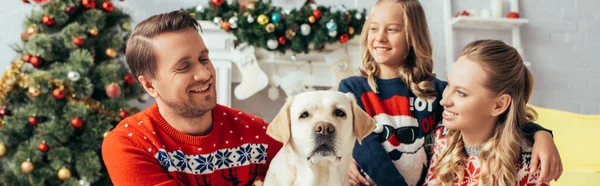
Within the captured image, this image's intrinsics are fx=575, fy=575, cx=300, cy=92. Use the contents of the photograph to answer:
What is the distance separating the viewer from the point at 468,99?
1.69 meters

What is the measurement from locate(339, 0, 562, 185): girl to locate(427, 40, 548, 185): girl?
0.12 meters

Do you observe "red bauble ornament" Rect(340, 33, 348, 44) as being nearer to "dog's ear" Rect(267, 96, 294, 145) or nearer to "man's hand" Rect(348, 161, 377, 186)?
"man's hand" Rect(348, 161, 377, 186)

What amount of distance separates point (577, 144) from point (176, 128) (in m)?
1.98

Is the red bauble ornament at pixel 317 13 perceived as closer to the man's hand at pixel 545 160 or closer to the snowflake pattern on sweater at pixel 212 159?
the snowflake pattern on sweater at pixel 212 159

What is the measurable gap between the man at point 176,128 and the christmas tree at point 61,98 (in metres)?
1.34

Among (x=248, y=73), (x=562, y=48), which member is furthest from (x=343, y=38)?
(x=562, y=48)

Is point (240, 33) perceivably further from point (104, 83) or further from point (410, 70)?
point (410, 70)

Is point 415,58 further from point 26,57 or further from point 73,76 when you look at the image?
point 26,57

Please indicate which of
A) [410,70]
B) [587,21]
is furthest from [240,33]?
[587,21]

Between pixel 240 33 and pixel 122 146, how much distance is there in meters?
1.92

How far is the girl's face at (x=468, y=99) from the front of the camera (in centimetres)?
169

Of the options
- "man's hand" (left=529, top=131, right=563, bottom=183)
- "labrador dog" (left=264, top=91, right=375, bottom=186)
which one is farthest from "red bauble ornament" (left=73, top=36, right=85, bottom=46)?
"man's hand" (left=529, top=131, right=563, bottom=183)

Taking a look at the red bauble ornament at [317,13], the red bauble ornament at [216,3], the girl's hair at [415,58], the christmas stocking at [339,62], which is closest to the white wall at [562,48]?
the christmas stocking at [339,62]

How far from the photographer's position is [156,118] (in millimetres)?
1648
